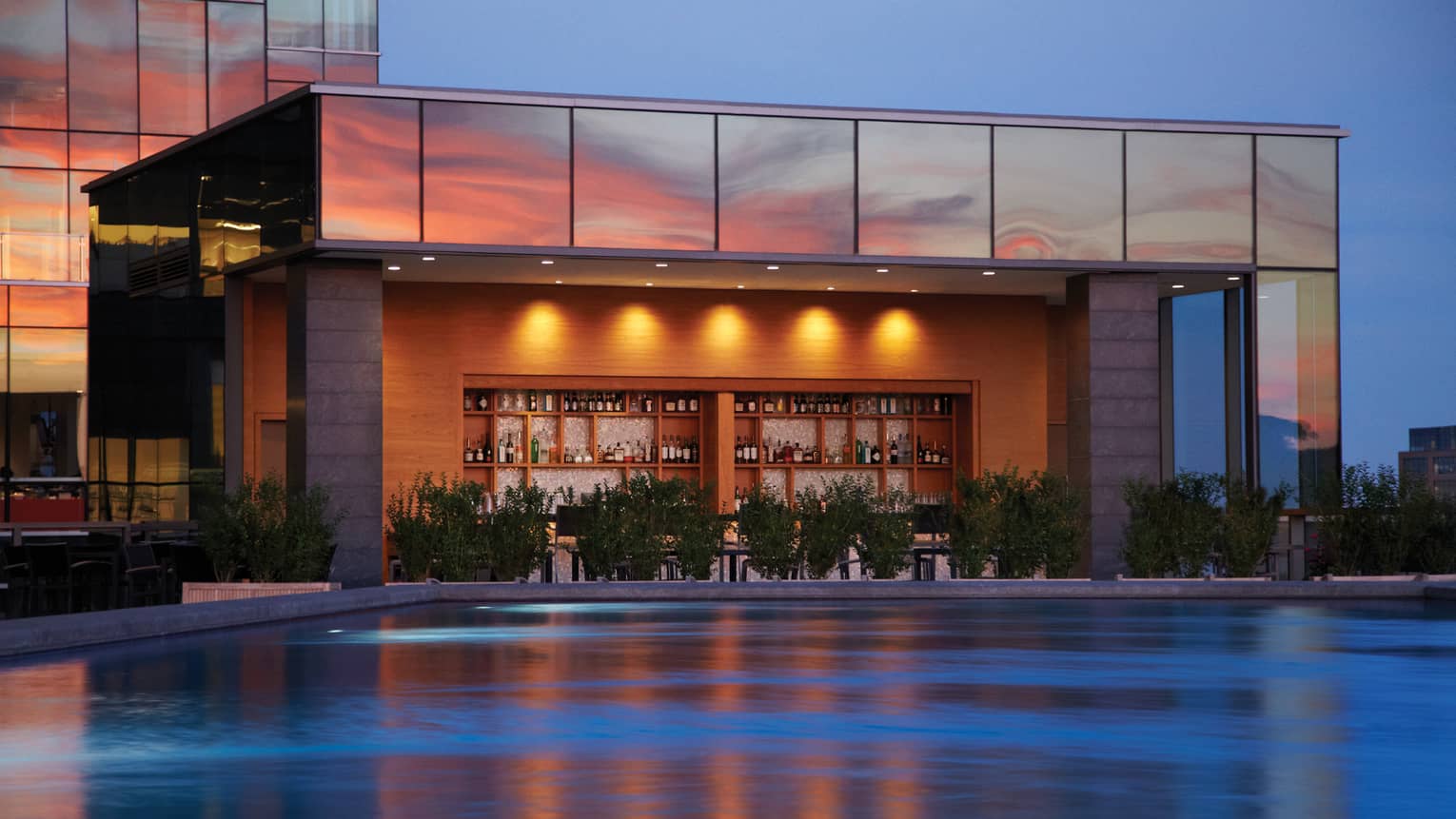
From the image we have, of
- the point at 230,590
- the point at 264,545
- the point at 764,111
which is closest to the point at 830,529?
Answer: the point at 764,111

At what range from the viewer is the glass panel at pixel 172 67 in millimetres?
32562

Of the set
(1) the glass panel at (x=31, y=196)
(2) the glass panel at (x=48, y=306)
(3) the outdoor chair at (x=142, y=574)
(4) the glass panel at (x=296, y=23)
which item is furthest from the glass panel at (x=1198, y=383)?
(1) the glass panel at (x=31, y=196)

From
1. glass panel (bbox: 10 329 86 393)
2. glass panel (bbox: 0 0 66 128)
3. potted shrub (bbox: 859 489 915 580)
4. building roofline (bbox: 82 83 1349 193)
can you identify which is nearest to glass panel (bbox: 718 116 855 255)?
building roofline (bbox: 82 83 1349 193)

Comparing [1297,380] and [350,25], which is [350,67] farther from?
[1297,380]

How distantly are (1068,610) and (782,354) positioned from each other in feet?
22.5

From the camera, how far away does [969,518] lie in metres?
17.5

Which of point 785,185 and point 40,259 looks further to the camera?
point 40,259

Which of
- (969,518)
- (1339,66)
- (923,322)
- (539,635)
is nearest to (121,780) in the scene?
(539,635)

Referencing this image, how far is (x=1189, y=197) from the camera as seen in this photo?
19125 mm

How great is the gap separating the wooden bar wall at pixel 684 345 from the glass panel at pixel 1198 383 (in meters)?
1.53

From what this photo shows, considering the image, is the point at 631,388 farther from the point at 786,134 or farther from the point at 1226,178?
the point at 1226,178

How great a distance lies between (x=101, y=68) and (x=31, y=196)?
8.47ft

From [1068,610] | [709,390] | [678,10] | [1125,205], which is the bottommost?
[1068,610]

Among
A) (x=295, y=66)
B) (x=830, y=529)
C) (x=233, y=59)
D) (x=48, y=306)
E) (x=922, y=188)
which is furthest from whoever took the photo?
(x=295, y=66)
